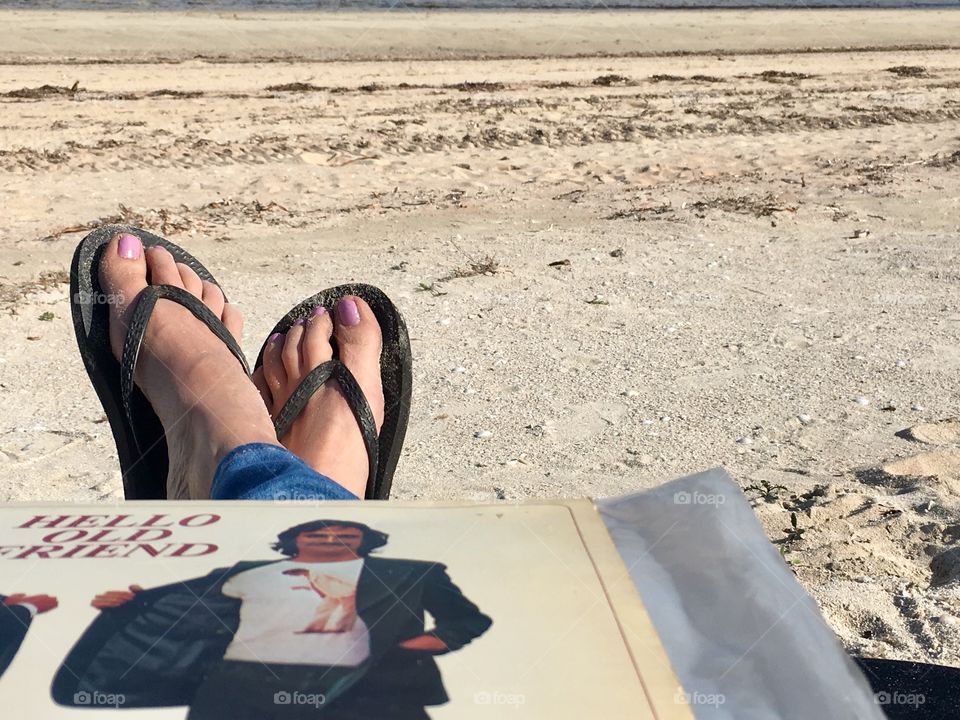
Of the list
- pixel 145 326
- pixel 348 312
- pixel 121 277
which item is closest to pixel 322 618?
pixel 145 326

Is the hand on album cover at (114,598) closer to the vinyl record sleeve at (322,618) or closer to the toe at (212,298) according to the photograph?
the vinyl record sleeve at (322,618)

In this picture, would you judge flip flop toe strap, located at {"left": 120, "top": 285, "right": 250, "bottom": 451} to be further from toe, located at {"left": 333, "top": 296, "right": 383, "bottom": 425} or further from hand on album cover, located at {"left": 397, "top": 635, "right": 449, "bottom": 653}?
hand on album cover, located at {"left": 397, "top": 635, "right": 449, "bottom": 653}

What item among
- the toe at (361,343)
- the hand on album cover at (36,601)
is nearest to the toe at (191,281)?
the toe at (361,343)

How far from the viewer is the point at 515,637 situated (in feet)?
2.65

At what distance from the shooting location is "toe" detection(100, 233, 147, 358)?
231cm

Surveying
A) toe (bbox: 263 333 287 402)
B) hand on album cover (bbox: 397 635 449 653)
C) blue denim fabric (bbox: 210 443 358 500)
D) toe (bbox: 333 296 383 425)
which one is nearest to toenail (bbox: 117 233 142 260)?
toe (bbox: 263 333 287 402)

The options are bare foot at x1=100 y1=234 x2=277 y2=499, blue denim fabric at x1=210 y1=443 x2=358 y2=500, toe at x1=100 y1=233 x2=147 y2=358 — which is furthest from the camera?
toe at x1=100 y1=233 x2=147 y2=358

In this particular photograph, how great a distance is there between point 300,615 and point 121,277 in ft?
5.96

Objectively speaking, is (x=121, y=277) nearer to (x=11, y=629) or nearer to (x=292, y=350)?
(x=292, y=350)

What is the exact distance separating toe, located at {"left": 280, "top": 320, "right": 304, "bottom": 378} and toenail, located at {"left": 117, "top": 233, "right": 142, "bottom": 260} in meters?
0.42

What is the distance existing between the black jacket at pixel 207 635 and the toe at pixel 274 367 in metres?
1.54

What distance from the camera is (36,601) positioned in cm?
82

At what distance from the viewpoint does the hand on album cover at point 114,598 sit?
823 mm

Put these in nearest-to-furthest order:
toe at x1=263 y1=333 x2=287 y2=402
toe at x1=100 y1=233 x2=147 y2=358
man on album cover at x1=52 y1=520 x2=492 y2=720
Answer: man on album cover at x1=52 y1=520 x2=492 y2=720
toe at x1=100 y1=233 x2=147 y2=358
toe at x1=263 y1=333 x2=287 y2=402
